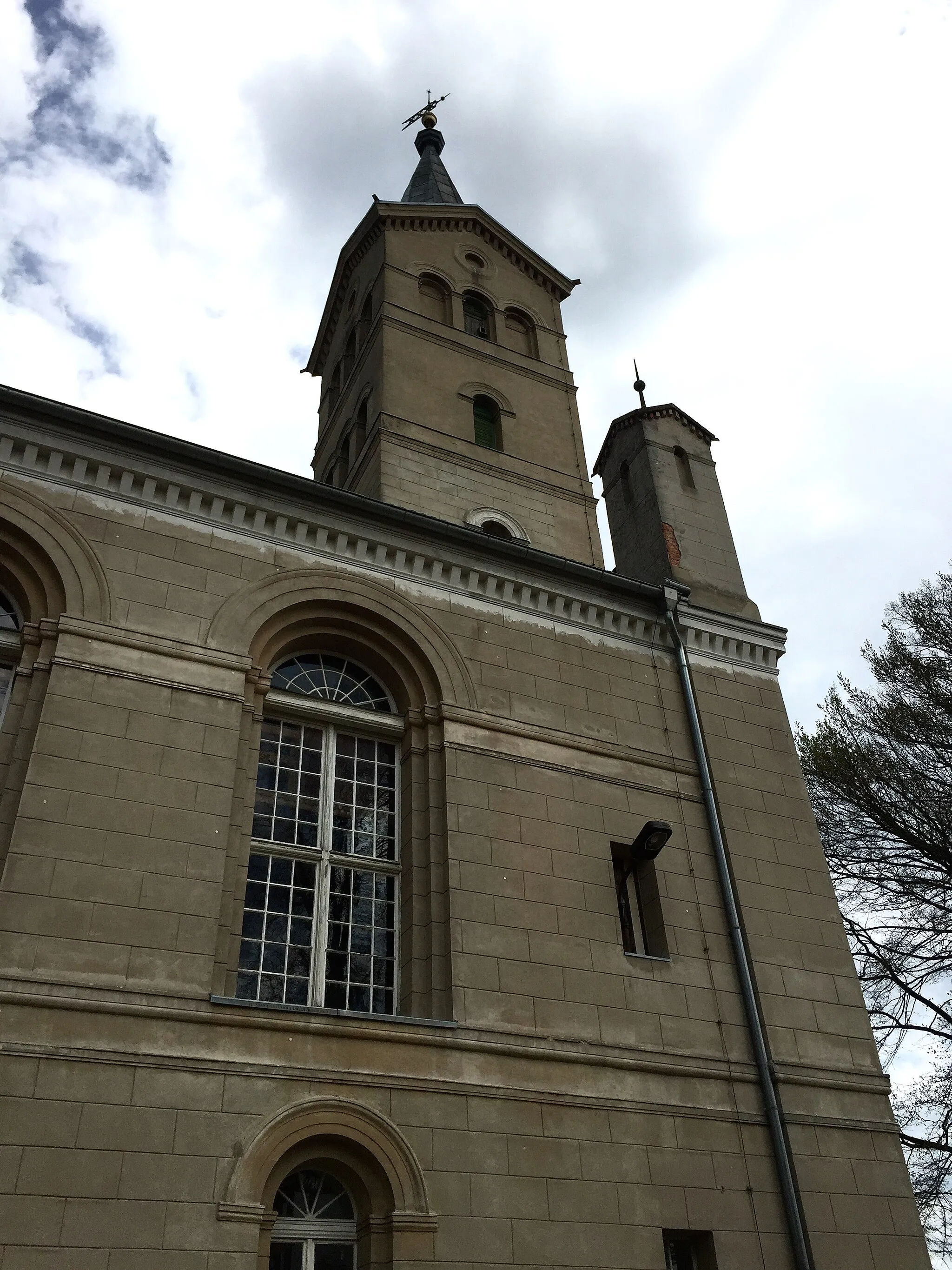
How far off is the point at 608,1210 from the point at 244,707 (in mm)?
6406

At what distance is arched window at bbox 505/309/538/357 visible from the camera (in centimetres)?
2234

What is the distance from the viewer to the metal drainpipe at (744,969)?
440 inches

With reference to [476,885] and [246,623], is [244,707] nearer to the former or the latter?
[246,623]

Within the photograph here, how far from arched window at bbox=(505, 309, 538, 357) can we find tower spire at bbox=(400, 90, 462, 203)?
4893 millimetres

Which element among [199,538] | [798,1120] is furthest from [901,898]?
[199,538]

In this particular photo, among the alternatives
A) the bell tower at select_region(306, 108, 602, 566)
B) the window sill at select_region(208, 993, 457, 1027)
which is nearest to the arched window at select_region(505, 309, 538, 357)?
the bell tower at select_region(306, 108, 602, 566)

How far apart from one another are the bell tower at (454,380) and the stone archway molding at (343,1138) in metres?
10.4

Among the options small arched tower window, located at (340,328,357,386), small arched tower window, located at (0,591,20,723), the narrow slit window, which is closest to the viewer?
small arched tower window, located at (0,591,20,723)

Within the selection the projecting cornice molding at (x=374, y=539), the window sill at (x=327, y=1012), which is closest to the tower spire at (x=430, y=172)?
the projecting cornice molding at (x=374, y=539)

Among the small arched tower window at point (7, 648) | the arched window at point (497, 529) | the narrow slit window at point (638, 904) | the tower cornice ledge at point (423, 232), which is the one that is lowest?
the narrow slit window at point (638, 904)

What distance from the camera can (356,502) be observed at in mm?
13844

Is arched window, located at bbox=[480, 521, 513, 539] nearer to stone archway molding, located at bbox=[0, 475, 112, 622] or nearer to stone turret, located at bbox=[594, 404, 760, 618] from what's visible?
stone turret, located at bbox=[594, 404, 760, 618]

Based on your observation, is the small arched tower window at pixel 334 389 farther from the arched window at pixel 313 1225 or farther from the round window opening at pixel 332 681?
the arched window at pixel 313 1225

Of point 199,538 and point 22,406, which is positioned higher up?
point 22,406
